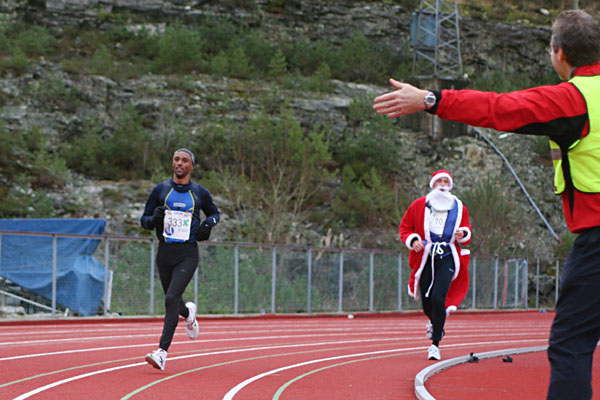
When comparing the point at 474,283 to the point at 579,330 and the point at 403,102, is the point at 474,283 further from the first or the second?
the point at 579,330

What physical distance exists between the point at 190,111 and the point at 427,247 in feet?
117

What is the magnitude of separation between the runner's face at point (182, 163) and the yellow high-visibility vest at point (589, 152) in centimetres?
569

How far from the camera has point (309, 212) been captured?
121ft

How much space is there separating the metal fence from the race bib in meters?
8.71

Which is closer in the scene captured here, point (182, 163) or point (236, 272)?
point (182, 163)

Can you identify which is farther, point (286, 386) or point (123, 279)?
point (123, 279)

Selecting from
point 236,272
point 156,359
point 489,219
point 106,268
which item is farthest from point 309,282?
point 156,359

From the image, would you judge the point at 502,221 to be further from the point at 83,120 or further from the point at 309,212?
the point at 83,120

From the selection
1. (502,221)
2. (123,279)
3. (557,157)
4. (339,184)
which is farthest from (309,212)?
(557,157)

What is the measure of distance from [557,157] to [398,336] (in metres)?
11.3

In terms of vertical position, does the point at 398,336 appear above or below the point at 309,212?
below

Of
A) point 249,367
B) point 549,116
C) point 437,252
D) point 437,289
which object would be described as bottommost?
point 249,367

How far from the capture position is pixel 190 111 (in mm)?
44906

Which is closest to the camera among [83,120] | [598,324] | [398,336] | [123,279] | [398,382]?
[598,324]
